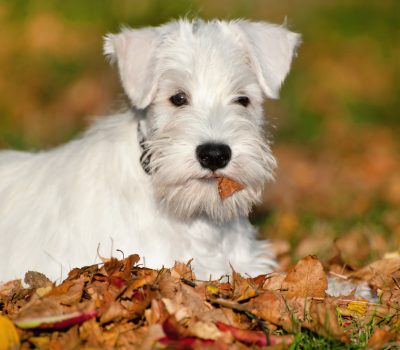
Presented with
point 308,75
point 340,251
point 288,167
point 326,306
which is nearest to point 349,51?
point 308,75

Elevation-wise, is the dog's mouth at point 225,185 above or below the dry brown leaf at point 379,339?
above

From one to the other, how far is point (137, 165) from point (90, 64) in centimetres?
893

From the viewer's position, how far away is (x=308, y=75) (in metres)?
14.7

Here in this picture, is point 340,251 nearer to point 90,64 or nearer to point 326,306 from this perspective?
point 326,306

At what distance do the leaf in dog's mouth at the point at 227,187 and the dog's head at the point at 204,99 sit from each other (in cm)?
3

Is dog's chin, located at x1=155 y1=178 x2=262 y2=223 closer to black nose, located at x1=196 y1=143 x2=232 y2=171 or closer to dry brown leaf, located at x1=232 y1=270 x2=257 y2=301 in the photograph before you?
black nose, located at x1=196 y1=143 x2=232 y2=171

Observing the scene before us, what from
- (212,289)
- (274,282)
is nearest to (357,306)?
(274,282)

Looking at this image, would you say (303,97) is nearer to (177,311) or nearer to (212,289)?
(212,289)

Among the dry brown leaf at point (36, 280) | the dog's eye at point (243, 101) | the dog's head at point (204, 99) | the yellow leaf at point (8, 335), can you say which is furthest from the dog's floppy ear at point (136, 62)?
the yellow leaf at point (8, 335)

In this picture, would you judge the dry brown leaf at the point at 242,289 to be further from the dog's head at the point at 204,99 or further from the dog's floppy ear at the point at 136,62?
the dog's floppy ear at the point at 136,62

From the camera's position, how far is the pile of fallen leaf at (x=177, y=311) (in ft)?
12.7

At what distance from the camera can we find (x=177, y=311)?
13.2ft

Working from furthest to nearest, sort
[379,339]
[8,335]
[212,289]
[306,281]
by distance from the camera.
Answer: [306,281] → [212,289] → [379,339] → [8,335]

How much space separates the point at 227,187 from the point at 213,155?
0.34m
